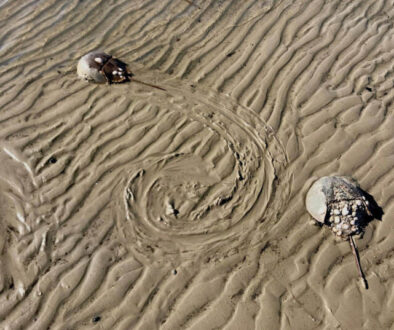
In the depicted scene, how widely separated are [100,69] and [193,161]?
73.2 inches

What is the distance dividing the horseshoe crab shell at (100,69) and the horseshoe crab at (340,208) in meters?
2.95

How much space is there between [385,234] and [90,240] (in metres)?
3.06

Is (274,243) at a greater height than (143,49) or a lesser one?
lesser

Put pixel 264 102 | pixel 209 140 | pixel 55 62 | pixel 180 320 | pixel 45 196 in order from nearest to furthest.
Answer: pixel 180 320, pixel 45 196, pixel 209 140, pixel 264 102, pixel 55 62

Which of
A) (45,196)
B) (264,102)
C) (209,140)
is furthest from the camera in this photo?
(264,102)

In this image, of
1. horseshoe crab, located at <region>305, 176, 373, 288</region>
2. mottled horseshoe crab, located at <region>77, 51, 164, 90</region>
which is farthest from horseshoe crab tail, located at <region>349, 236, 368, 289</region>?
mottled horseshoe crab, located at <region>77, 51, 164, 90</region>

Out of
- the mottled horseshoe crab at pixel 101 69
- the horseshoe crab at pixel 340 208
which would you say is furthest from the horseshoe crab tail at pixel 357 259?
the mottled horseshoe crab at pixel 101 69

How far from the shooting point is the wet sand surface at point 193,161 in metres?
3.51

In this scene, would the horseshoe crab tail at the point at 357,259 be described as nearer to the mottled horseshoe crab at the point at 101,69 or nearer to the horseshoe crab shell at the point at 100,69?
the mottled horseshoe crab at the point at 101,69

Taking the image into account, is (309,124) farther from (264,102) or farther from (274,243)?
(274,243)

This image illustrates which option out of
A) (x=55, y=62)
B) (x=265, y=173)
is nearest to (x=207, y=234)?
(x=265, y=173)

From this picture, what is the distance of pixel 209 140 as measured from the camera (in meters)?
4.58

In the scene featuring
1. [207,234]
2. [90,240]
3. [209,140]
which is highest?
[209,140]

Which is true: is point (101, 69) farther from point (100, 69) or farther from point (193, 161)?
point (193, 161)
